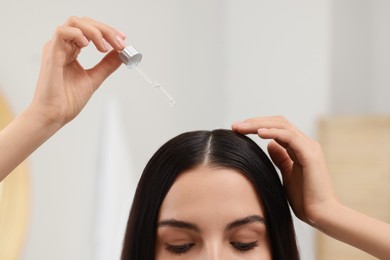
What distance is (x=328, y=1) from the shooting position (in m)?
2.61

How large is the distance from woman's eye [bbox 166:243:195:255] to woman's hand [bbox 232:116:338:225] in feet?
0.70

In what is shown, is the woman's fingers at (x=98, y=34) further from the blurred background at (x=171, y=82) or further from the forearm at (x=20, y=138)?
the blurred background at (x=171, y=82)

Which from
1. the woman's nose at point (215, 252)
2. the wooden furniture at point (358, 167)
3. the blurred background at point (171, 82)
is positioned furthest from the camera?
the wooden furniture at point (358, 167)

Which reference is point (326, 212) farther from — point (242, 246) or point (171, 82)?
point (171, 82)

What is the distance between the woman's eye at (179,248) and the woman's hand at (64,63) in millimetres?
265

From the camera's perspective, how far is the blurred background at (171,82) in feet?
6.53

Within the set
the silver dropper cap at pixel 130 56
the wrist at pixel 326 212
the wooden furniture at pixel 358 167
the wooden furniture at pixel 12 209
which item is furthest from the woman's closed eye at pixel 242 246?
the wooden furniture at pixel 358 167

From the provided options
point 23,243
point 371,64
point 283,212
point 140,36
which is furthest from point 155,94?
point 283,212

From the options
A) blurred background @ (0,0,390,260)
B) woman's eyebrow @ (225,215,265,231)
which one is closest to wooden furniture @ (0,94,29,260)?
blurred background @ (0,0,390,260)

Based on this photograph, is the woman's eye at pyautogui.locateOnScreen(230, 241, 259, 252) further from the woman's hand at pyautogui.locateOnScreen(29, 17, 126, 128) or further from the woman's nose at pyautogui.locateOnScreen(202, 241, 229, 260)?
the woman's hand at pyautogui.locateOnScreen(29, 17, 126, 128)

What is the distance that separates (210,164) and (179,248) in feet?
0.47

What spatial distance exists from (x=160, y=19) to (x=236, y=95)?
56cm

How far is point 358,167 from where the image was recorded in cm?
234

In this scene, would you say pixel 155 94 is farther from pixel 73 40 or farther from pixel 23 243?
pixel 73 40
